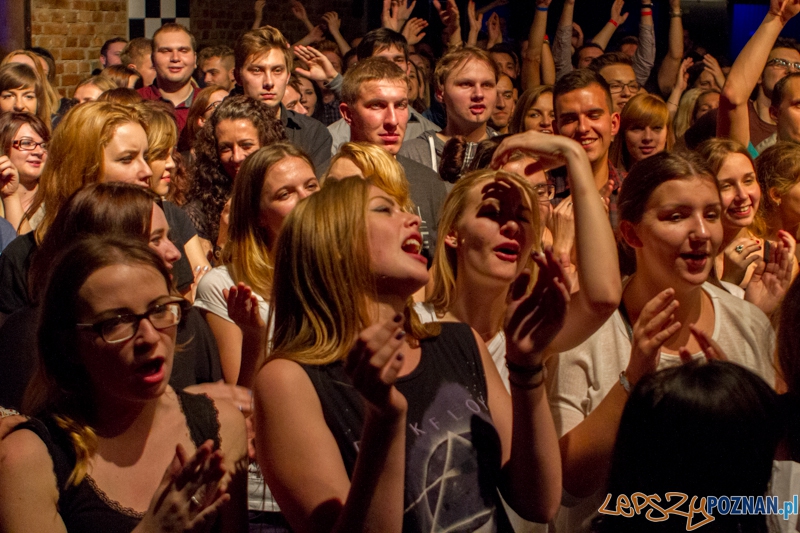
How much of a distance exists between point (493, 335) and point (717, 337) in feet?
1.67

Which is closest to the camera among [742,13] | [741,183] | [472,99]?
[741,183]

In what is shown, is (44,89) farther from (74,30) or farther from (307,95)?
(74,30)

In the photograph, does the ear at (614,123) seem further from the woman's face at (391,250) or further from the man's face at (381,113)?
the woman's face at (391,250)

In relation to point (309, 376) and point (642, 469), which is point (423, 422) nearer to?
point (309, 376)

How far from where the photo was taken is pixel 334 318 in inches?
59.0

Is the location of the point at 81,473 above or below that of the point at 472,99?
below

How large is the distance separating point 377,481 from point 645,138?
2870 millimetres

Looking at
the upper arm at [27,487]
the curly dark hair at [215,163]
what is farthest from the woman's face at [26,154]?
the upper arm at [27,487]

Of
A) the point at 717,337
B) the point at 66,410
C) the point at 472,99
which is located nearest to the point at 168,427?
the point at 66,410

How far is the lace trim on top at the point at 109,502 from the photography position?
1.41 meters

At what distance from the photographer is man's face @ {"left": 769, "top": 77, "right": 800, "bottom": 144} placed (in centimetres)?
371

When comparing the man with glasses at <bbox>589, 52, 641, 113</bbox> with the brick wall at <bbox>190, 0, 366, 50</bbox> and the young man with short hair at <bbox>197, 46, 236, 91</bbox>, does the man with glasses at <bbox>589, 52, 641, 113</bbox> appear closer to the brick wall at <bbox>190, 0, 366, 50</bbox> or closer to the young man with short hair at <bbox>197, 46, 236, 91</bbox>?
the young man with short hair at <bbox>197, 46, 236, 91</bbox>

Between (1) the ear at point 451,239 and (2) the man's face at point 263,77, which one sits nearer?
(1) the ear at point 451,239

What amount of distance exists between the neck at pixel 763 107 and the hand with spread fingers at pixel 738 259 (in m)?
1.99
